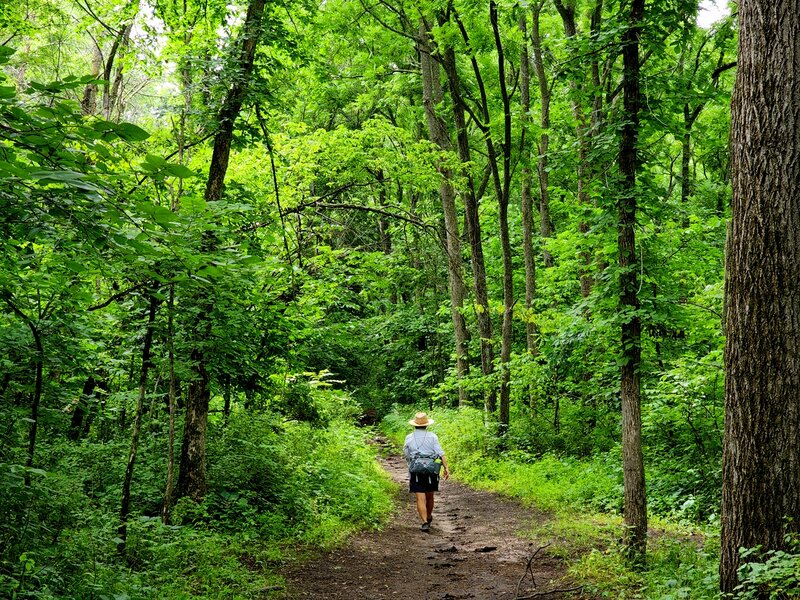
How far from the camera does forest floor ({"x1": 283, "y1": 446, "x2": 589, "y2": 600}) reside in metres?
6.70

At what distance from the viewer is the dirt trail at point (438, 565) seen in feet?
22.0

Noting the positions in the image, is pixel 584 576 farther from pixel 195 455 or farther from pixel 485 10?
pixel 485 10

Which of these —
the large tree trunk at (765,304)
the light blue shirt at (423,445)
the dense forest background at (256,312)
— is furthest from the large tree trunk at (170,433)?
the large tree trunk at (765,304)

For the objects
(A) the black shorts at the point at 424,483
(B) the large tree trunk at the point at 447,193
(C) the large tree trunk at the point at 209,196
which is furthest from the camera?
(B) the large tree trunk at the point at 447,193

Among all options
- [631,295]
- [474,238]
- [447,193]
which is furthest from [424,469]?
[447,193]

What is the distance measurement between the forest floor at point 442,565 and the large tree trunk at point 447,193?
6766 mm

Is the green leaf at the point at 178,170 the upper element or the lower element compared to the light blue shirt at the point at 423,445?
upper

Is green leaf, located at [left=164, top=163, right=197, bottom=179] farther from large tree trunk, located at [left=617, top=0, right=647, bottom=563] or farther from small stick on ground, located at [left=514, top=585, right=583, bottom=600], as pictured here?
small stick on ground, located at [left=514, top=585, right=583, bottom=600]

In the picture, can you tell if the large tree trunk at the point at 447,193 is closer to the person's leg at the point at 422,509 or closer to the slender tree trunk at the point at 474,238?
the slender tree trunk at the point at 474,238

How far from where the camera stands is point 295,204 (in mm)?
10641

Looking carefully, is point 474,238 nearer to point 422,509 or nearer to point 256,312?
point 422,509

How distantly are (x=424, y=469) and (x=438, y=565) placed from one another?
207 centimetres

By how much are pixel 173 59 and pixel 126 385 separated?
201 inches

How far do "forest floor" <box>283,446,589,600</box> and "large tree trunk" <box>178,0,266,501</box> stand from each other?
1.94 metres
